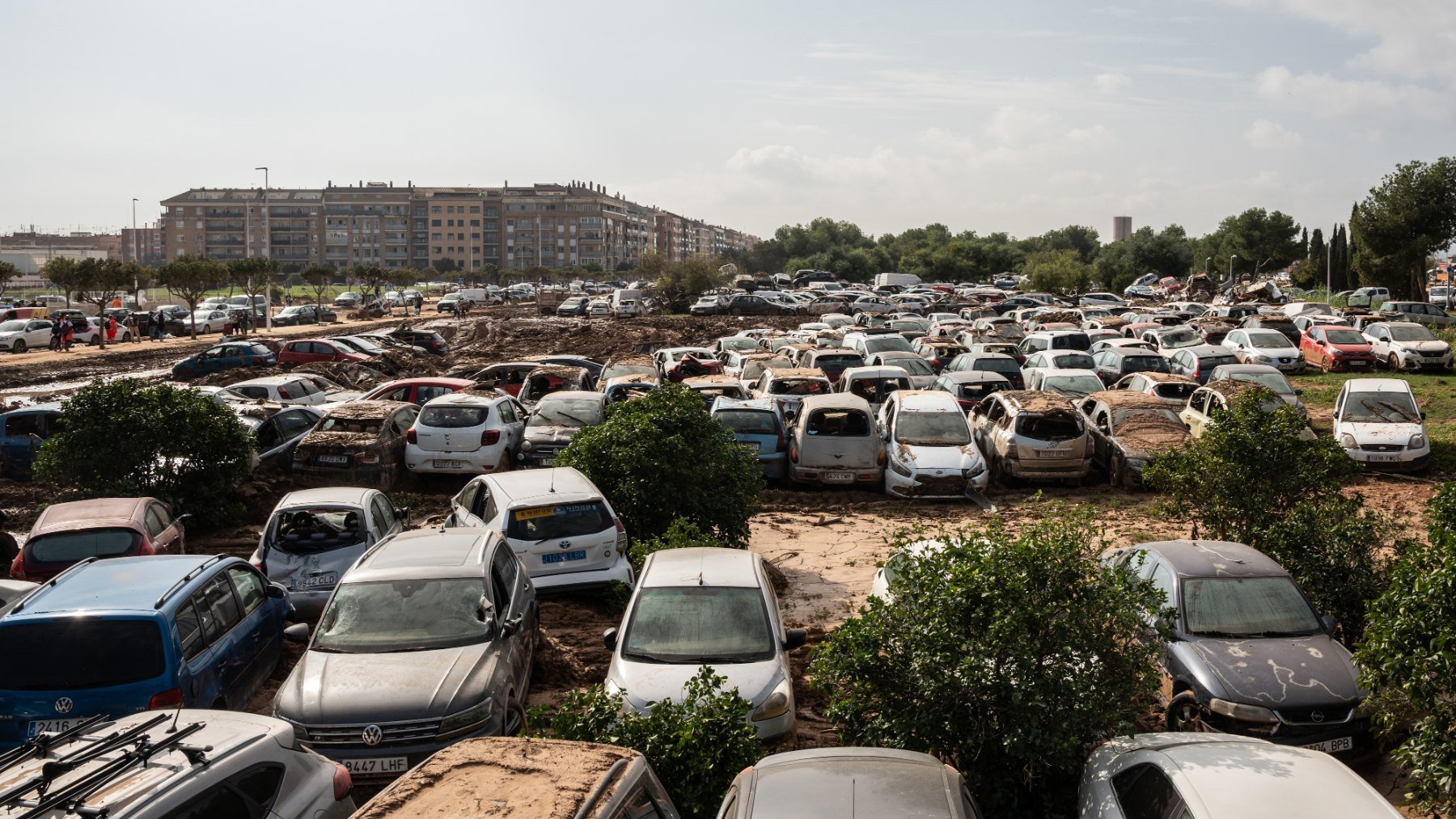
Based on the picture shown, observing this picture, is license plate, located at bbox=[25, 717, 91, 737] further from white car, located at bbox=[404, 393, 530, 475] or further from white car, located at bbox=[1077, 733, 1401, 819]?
white car, located at bbox=[404, 393, 530, 475]

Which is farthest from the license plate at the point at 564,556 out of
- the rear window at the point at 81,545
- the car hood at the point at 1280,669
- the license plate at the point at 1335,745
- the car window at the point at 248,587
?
the license plate at the point at 1335,745

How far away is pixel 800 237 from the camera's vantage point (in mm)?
154125

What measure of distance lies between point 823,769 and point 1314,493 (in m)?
8.19

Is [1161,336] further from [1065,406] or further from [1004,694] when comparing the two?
[1004,694]

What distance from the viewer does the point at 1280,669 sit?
331 inches

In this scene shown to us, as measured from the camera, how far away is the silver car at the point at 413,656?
25.2 ft

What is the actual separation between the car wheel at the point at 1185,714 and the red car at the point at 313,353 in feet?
103

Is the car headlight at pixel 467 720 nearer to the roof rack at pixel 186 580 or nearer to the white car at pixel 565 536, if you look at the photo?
the roof rack at pixel 186 580

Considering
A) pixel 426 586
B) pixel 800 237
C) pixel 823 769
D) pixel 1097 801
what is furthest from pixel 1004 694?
pixel 800 237

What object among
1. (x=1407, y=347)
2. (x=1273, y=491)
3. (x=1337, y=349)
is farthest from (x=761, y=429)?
(x=1407, y=347)

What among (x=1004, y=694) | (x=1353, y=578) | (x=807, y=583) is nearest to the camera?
(x=1004, y=694)

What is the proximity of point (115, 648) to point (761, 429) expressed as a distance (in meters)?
11.9

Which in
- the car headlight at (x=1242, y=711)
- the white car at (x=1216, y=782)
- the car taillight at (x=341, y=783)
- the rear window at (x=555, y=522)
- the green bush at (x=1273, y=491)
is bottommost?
the car headlight at (x=1242, y=711)

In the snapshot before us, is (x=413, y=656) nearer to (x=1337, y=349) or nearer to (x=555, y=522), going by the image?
(x=555, y=522)
